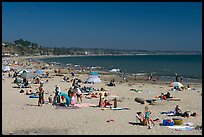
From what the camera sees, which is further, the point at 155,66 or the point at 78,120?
the point at 155,66

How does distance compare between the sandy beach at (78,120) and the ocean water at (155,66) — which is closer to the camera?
the sandy beach at (78,120)

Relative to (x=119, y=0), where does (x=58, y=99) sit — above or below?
below

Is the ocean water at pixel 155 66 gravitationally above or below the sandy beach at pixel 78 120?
below

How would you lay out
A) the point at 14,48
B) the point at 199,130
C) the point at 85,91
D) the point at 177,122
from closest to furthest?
1. the point at 199,130
2. the point at 177,122
3. the point at 85,91
4. the point at 14,48

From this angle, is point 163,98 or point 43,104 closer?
point 43,104

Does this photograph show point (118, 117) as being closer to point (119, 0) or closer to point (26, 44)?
point (119, 0)

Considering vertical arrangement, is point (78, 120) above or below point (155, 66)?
above

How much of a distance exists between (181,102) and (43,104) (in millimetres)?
8104

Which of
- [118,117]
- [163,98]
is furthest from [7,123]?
[163,98]

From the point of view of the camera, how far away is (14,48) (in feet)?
525

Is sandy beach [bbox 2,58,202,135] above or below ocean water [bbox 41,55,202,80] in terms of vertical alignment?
above

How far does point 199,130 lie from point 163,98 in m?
8.70

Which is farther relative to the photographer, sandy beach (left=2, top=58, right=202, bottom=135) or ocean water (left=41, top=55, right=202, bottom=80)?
ocean water (left=41, top=55, right=202, bottom=80)

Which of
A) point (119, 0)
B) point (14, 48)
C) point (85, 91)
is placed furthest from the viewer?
point (14, 48)
